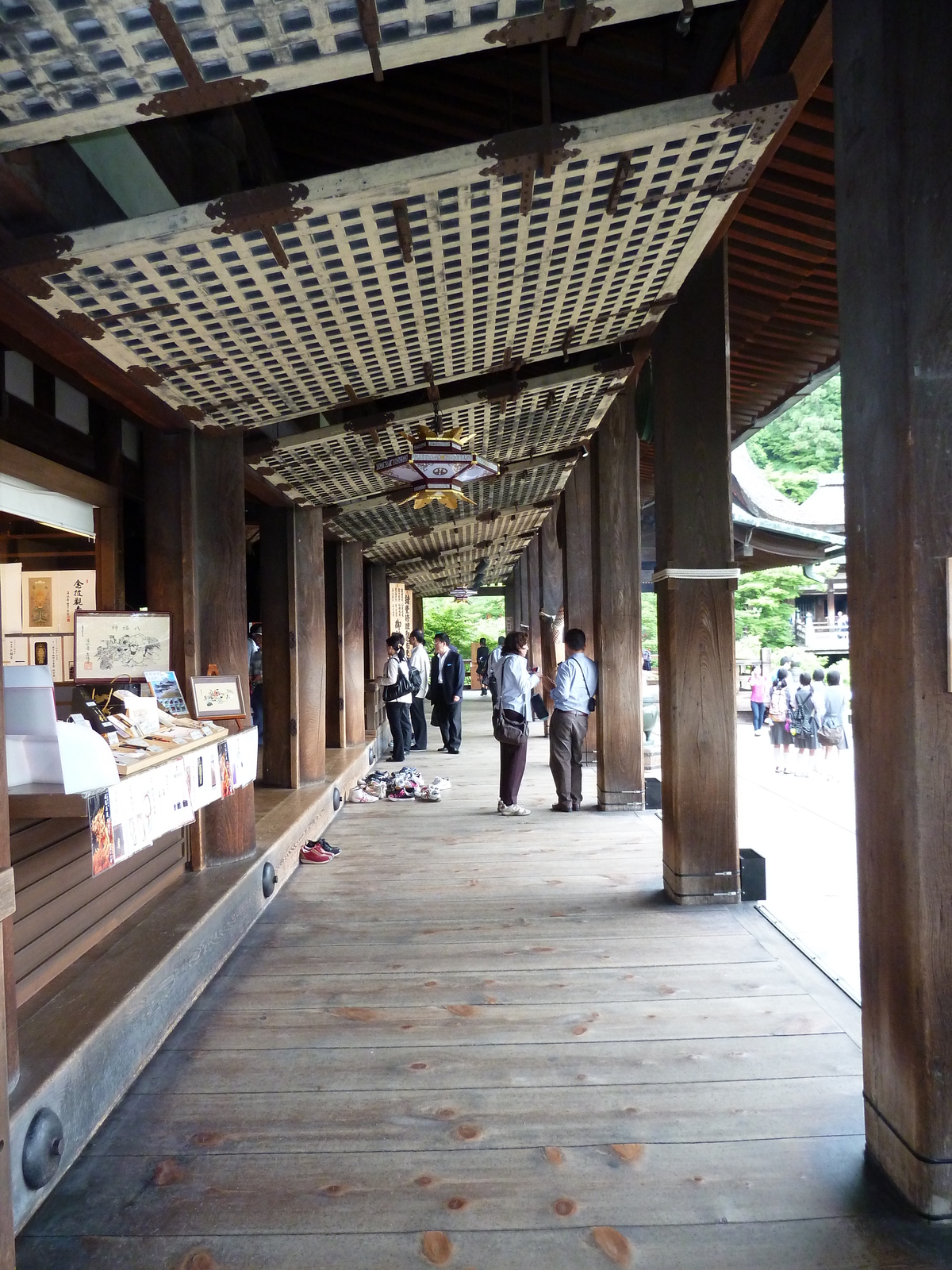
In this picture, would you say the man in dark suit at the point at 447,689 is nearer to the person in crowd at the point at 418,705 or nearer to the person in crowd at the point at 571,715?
the person in crowd at the point at 418,705

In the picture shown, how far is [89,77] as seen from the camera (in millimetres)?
2221

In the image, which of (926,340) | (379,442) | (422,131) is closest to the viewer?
(926,340)

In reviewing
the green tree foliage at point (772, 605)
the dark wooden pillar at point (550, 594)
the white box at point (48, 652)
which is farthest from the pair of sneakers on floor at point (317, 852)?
the green tree foliage at point (772, 605)

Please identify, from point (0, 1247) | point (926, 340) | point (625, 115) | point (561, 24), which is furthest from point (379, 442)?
point (0, 1247)

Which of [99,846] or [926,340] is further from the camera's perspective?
[99,846]

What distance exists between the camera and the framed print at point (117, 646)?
383cm

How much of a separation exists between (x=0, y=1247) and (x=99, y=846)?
1.06 meters

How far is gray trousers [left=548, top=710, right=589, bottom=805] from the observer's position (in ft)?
23.1

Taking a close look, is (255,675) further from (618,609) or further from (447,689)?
(618,609)

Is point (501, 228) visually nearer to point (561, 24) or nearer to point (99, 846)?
point (561, 24)

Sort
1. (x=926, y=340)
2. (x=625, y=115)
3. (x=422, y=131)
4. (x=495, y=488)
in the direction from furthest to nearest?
1. (x=495, y=488)
2. (x=422, y=131)
3. (x=625, y=115)
4. (x=926, y=340)

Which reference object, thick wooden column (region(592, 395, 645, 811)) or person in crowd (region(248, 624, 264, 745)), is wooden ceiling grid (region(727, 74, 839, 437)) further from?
person in crowd (region(248, 624, 264, 745))

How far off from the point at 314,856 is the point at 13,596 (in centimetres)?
240

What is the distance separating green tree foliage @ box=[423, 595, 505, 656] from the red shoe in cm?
2366
